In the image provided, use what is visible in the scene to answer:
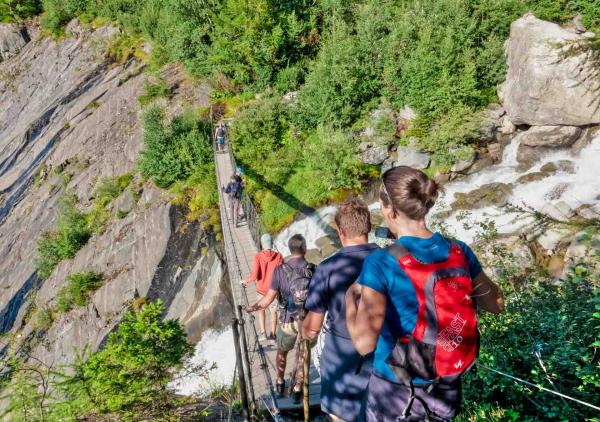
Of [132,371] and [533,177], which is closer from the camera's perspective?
[132,371]

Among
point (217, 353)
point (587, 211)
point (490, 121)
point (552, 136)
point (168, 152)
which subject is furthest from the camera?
point (168, 152)

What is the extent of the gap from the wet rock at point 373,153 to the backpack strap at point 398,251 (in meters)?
10.6

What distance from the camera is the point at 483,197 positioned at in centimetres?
984

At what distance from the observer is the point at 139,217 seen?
1341cm

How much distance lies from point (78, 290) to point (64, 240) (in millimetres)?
3276

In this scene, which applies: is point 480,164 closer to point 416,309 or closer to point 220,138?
point 220,138

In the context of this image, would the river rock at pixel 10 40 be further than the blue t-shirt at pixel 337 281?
Yes

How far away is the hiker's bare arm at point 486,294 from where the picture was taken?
5.38ft

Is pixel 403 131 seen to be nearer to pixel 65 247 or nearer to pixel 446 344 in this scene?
pixel 446 344

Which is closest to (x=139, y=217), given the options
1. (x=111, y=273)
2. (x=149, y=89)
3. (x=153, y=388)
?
(x=111, y=273)

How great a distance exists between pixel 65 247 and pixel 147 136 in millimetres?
5683

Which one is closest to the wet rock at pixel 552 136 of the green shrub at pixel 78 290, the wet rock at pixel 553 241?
the wet rock at pixel 553 241

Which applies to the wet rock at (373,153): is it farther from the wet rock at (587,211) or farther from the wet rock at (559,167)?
the wet rock at (587,211)

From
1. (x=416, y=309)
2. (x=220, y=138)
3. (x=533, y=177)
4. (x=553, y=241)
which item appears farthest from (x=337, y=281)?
(x=220, y=138)
